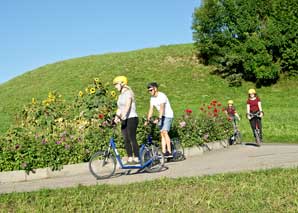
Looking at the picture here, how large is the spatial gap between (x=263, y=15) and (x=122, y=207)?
36305 mm

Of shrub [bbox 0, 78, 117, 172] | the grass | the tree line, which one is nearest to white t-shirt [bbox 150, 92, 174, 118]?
shrub [bbox 0, 78, 117, 172]

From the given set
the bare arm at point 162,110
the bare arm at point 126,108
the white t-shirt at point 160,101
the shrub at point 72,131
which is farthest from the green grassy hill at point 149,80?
the bare arm at point 126,108

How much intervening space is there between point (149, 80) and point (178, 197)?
118ft

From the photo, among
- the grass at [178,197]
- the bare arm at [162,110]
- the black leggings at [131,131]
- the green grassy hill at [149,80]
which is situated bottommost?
the grass at [178,197]

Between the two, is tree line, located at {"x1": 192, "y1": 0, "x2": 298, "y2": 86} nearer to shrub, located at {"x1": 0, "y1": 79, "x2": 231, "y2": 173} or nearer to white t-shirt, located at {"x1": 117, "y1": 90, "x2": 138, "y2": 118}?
shrub, located at {"x1": 0, "y1": 79, "x2": 231, "y2": 173}

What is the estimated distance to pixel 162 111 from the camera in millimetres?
10172

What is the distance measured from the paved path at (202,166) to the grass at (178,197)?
4.07 ft

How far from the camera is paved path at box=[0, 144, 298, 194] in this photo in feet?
28.2

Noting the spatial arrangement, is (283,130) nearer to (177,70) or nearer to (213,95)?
(213,95)

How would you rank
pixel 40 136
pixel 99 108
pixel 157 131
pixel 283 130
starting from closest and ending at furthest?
pixel 40 136
pixel 157 131
pixel 99 108
pixel 283 130

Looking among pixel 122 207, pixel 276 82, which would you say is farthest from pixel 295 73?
pixel 122 207

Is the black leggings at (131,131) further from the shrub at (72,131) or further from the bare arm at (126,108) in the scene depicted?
the shrub at (72,131)

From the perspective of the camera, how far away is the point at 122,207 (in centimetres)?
601

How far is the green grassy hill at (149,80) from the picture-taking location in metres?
34.8
